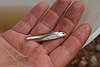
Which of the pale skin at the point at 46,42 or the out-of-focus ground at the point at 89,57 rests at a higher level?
the pale skin at the point at 46,42

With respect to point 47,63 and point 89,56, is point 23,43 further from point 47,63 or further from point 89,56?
point 89,56

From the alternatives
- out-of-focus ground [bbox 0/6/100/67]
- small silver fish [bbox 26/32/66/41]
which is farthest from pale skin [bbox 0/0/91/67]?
out-of-focus ground [bbox 0/6/100/67]

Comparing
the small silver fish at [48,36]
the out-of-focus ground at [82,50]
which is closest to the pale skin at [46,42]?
the small silver fish at [48,36]

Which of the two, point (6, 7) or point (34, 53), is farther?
point (6, 7)

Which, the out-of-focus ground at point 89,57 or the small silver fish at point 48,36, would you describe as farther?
the out-of-focus ground at point 89,57

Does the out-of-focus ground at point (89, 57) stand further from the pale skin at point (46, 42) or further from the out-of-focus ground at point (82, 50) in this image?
the pale skin at point (46, 42)

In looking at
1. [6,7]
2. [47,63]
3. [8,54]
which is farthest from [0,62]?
[6,7]
